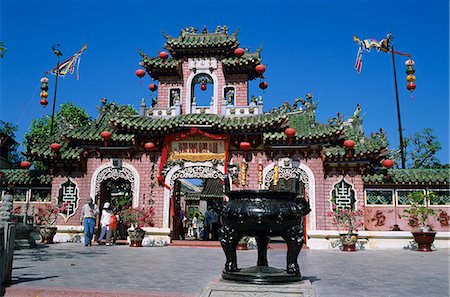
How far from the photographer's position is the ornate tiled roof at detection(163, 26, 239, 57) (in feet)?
53.1

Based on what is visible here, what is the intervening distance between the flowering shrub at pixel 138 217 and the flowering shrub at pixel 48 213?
8.48 feet

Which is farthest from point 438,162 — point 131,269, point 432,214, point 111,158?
point 131,269

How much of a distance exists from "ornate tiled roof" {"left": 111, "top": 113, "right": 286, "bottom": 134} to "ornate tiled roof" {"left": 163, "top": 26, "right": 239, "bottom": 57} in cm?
306

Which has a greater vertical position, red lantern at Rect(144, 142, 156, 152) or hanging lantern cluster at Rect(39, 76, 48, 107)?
hanging lantern cluster at Rect(39, 76, 48, 107)

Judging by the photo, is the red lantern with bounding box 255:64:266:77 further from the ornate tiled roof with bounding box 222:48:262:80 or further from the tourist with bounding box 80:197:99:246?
the tourist with bounding box 80:197:99:246

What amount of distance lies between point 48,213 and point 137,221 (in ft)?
11.9

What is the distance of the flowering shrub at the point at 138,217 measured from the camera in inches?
561

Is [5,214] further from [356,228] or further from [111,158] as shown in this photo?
[356,228]

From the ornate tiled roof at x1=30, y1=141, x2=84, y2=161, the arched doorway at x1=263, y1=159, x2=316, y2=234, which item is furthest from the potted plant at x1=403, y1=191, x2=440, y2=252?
the ornate tiled roof at x1=30, y1=141, x2=84, y2=161

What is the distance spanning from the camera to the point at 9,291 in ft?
16.6

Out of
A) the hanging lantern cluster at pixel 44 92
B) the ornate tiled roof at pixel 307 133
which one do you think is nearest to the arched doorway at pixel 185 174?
the ornate tiled roof at pixel 307 133

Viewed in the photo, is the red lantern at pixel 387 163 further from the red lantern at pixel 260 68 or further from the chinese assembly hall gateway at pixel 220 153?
the red lantern at pixel 260 68

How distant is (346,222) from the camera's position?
14.0 metres

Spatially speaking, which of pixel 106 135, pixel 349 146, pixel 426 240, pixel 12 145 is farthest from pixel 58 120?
pixel 426 240
